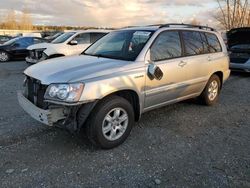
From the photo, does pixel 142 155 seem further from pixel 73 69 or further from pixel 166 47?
pixel 166 47

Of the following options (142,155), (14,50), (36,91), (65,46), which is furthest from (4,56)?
(142,155)

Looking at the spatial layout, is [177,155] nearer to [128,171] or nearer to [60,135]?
[128,171]

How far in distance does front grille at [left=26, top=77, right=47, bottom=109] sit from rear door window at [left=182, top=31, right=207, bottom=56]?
2.79 meters

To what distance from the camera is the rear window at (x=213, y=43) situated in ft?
20.4

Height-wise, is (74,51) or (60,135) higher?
(74,51)

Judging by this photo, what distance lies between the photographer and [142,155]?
400cm

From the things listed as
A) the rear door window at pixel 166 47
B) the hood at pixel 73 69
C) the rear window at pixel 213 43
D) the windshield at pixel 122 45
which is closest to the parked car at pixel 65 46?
the windshield at pixel 122 45

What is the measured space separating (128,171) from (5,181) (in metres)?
1.45

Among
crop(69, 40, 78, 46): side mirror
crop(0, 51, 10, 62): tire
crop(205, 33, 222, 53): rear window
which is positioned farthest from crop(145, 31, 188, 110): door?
crop(0, 51, 10, 62): tire

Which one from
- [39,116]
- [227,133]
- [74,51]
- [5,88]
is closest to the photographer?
[39,116]

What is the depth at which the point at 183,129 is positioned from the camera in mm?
4988

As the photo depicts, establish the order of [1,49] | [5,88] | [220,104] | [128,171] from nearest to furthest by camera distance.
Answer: [128,171], [220,104], [5,88], [1,49]

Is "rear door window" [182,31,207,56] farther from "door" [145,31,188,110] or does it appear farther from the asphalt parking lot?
the asphalt parking lot

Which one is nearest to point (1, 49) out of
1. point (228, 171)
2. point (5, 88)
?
point (5, 88)
